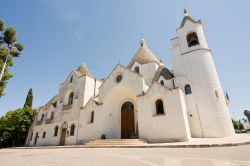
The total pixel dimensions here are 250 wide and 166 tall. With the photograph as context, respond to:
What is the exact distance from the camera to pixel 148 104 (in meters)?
15.9

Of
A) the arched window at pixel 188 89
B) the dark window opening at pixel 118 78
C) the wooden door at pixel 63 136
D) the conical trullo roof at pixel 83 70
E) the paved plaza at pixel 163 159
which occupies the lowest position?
the paved plaza at pixel 163 159

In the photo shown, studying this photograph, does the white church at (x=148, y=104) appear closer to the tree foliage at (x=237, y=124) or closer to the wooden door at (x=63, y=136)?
the wooden door at (x=63, y=136)

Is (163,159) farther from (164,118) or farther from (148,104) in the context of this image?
(148,104)

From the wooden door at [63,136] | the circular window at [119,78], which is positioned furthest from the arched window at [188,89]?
the wooden door at [63,136]

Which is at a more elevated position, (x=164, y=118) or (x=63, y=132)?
(x=164, y=118)

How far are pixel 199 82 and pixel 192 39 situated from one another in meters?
6.53

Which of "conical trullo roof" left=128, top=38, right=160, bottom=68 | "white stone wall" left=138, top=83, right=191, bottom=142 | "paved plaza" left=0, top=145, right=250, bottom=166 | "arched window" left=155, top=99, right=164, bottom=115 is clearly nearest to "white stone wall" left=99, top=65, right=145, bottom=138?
"white stone wall" left=138, top=83, right=191, bottom=142

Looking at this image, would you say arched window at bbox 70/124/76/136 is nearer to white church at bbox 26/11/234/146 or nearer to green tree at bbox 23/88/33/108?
white church at bbox 26/11/234/146

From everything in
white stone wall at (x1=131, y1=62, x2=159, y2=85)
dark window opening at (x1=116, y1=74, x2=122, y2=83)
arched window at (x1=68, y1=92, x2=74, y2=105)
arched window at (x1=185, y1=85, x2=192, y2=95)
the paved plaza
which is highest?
white stone wall at (x1=131, y1=62, x2=159, y2=85)

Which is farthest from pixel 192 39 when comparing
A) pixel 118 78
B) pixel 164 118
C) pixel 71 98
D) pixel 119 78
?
pixel 71 98

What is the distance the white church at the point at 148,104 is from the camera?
49.6 ft

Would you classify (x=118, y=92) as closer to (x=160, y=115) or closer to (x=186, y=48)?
(x=160, y=115)

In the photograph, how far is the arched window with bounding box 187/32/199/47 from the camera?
A: 20.2m

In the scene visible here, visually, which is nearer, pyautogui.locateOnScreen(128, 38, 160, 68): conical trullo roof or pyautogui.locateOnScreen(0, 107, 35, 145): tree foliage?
pyautogui.locateOnScreen(128, 38, 160, 68): conical trullo roof
